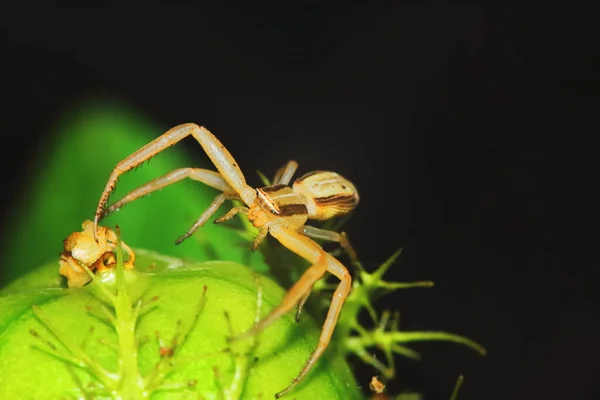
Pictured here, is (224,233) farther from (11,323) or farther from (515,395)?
(515,395)

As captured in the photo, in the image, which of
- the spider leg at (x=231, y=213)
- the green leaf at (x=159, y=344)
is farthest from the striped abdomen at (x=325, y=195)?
the green leaf at (x=159, y=344)

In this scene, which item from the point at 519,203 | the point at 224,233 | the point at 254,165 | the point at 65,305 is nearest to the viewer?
the point at 65,305

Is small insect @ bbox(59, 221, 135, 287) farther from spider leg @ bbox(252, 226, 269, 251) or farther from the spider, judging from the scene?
spider leg @ bbox(252, 226, 269, 251)

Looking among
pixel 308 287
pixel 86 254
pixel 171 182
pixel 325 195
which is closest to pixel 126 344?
pixel 86 254

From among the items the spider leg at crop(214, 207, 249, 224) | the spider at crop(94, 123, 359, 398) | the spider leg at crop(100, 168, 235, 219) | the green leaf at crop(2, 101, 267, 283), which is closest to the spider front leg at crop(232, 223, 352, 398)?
the spider at crop(94, 123, 359, 398)

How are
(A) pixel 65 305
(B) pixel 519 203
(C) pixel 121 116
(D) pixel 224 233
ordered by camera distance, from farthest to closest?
1. (B) pixel 519 203
2. (C) pixel 121 116
3. (D) pixel 224 233
4. (A) pixel 65 305

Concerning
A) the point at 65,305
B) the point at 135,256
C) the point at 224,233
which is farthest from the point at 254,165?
the point at 65,305
